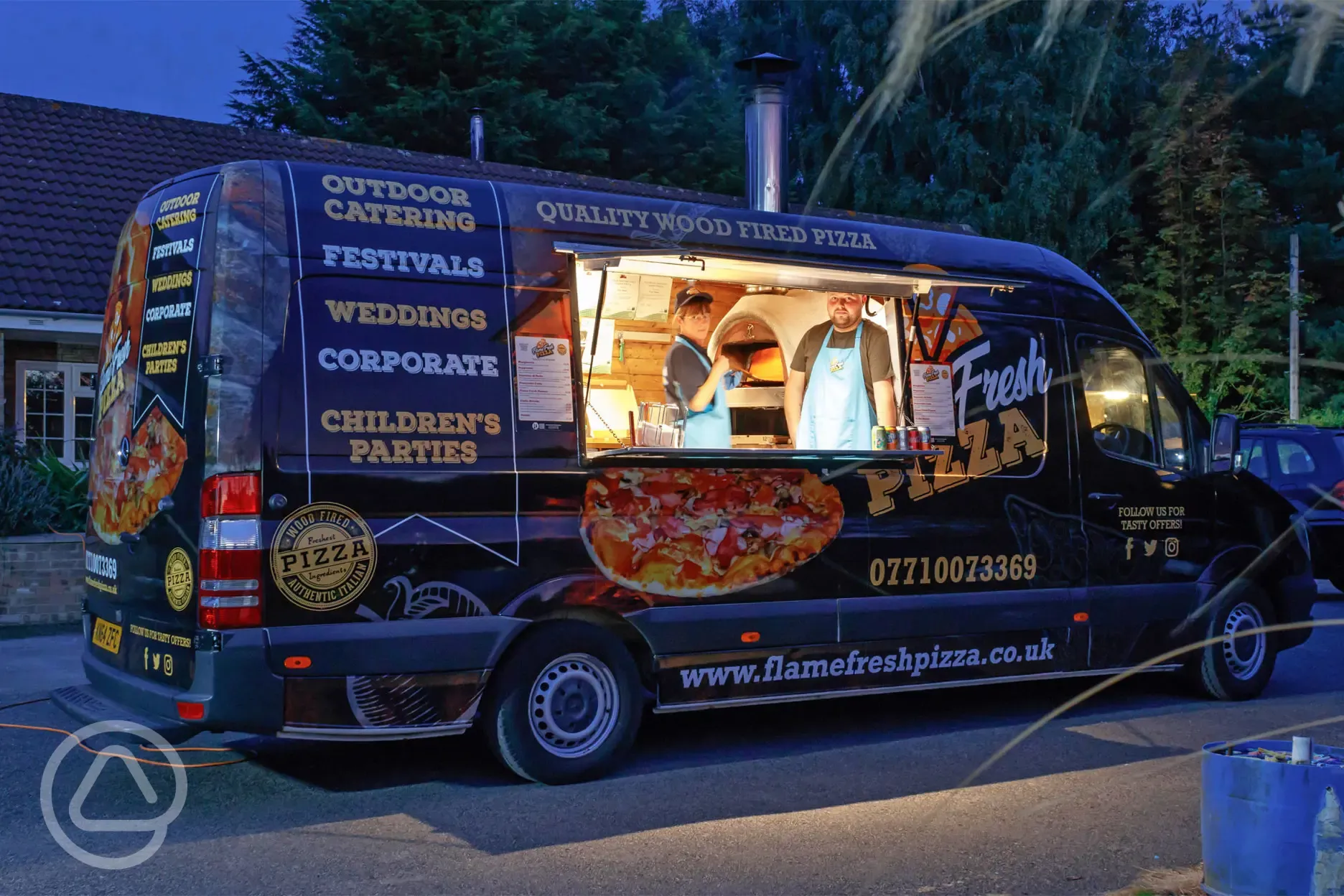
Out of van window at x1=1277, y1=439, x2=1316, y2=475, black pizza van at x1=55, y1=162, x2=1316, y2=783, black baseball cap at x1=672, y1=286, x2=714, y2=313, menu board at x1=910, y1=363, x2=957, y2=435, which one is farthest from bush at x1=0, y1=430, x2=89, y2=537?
van window at x1=1277, y1=439, x2=1316, y2=475

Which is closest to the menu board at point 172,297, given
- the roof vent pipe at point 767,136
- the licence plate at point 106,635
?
the licence plate at point 106,635

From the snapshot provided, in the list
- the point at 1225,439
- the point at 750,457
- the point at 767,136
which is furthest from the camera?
the point at 767,136

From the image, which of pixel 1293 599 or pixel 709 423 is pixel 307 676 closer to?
pixel 709 423

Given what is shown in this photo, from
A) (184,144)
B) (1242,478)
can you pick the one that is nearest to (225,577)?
(1242,478)

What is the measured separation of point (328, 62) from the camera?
95.3 feet

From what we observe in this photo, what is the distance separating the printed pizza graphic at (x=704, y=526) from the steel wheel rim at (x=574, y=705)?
0.45m

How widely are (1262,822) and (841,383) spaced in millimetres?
4253

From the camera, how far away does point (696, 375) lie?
27.3 feet

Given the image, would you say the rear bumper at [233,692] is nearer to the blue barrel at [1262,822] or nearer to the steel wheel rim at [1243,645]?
the blue barrel at [1262,822]

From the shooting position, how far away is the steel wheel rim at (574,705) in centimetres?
661

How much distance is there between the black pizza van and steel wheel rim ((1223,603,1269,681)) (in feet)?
1.86

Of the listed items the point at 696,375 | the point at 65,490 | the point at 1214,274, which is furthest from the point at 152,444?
the point at 1214,274

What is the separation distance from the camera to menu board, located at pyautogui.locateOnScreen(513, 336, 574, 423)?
261 inches

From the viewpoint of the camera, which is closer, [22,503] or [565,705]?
[565,705]
